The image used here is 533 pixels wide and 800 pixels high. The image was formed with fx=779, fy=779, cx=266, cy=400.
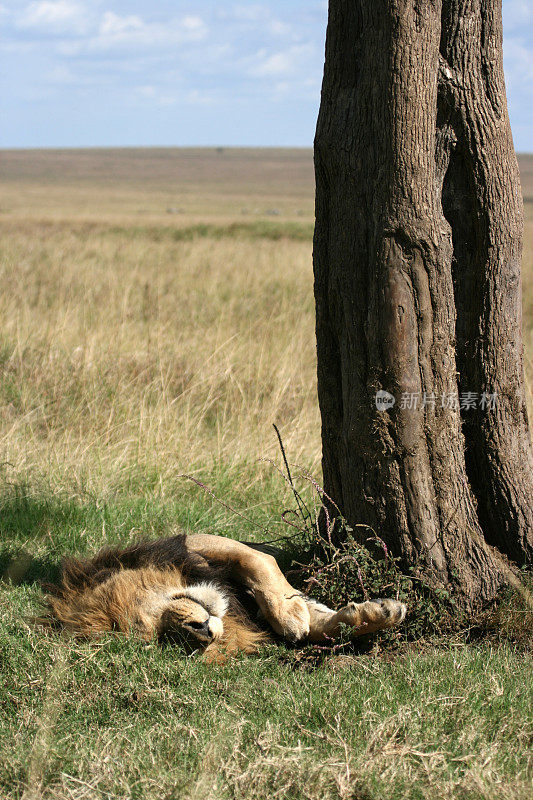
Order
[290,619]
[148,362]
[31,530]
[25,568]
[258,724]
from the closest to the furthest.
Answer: [258,724] → [290,619] → [25,568] → [31,530] → [148,362]

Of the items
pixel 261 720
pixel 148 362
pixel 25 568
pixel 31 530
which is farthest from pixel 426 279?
pixel 148 362

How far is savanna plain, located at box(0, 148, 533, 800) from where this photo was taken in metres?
2.56

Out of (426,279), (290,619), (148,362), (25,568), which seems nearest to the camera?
(426,279)

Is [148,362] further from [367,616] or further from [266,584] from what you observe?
[367,616]

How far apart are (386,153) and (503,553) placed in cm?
188

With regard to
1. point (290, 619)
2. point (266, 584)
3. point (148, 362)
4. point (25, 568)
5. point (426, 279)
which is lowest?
point (25, 568)

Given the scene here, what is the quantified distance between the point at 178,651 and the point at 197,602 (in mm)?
224

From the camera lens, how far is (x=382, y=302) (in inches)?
130

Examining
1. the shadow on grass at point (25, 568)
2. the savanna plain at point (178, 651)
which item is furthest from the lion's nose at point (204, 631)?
the shadow on grass at point (25, 568)

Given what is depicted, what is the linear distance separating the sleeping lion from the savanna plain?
10 centimetres

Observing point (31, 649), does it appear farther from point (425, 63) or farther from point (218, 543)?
point (425, 63)

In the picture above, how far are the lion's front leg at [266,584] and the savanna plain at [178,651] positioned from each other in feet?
0.41

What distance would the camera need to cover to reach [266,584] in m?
3.49

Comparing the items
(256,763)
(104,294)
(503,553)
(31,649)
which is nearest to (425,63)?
(503,553)
